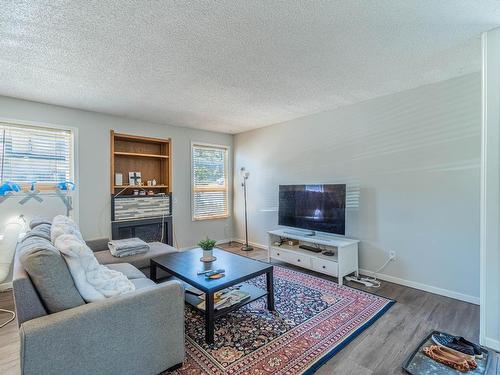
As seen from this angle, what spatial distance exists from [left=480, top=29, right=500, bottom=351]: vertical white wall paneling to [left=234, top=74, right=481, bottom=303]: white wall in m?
0.84

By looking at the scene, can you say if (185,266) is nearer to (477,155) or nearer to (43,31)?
(43,31)

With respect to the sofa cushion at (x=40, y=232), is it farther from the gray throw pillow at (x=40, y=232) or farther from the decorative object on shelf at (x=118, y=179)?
the decorative object on shelf at (x=118, y=179)

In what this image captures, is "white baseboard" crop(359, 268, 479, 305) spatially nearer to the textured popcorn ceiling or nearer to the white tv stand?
the white tv stand

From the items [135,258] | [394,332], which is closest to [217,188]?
[135,258]

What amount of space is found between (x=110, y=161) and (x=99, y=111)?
2.49 feet

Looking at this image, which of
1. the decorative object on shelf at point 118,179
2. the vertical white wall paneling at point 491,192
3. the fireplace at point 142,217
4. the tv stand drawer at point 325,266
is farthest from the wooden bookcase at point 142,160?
the vertical white wall paneling at point 491,192

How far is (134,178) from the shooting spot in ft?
14.5

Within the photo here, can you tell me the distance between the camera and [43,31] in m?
1.94

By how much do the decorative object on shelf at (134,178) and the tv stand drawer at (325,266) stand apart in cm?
310

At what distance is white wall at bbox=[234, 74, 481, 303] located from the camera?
278 cm

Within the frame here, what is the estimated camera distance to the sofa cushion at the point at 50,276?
1408 millimetres

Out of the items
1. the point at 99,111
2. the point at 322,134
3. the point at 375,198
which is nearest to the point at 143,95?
the point at 99,111

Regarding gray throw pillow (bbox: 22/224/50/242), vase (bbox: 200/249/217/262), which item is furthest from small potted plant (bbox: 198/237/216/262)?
gray throw pillow (bbox: 22/224/50/242)

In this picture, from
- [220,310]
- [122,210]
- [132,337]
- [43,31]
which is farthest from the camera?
[122,210]
